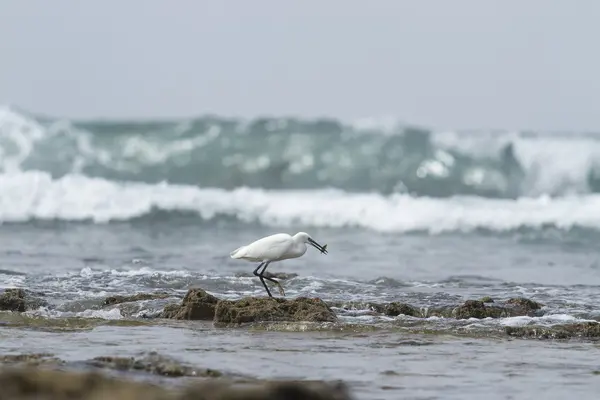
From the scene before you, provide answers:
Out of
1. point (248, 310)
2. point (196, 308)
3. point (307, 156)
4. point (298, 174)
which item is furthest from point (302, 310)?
point (307, 156)

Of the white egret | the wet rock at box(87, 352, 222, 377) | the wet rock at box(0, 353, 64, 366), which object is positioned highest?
the white egret

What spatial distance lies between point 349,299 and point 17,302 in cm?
280

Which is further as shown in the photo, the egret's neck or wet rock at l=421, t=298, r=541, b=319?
the egret's neck

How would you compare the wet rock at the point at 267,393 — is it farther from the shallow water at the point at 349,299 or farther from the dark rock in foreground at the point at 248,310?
the dark rock in foreground at the point at 248,310

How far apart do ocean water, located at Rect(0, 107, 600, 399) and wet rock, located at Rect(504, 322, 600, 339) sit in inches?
7.5

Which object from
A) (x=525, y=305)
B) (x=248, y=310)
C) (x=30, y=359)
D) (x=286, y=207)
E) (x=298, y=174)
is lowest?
(x=30, y=359)

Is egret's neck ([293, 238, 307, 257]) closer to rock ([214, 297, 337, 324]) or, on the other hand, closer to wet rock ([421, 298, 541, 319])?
rock ([214, 297, 337, 324])

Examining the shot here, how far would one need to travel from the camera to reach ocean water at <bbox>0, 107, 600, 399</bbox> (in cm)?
657

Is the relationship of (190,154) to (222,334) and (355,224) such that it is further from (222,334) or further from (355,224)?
(222,334)

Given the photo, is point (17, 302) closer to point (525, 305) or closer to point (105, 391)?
point (525, 305)

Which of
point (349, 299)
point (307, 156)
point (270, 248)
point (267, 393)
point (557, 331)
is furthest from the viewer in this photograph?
point (307, 156)

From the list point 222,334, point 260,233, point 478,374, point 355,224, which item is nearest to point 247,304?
point 222,334

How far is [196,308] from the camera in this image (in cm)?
806

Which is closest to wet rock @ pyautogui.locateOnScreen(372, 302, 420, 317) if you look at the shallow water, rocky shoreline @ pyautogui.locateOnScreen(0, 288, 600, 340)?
rocky shoreline @ pyautogui.locateOnScreen(0, 288, 600, 340)
